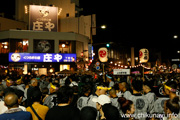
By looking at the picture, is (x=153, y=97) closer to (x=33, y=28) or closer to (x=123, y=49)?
(x=33, y=28)

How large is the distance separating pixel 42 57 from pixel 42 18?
7.19m

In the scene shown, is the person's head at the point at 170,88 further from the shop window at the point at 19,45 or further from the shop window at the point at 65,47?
the shop window at the point at 65,47

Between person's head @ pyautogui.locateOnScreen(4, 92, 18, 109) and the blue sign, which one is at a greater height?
the blue sign

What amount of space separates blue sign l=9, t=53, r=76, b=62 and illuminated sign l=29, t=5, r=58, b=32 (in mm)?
4756

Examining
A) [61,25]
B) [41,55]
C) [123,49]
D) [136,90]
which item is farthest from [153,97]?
[123,49]

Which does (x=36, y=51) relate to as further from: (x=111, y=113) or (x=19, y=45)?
(x=111, y=113)

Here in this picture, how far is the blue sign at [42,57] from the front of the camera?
3331 centimetres

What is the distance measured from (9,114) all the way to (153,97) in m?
4.37

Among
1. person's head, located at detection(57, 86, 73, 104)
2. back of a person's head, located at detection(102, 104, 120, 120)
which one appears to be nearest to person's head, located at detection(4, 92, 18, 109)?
person's head, located at detection(57, 86, 73, 104)

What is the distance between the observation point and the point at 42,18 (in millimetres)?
36562

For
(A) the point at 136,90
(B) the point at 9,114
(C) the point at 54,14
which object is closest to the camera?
(B) the point at 9,114

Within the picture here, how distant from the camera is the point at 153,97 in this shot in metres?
6.43

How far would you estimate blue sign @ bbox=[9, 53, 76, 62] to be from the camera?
109 ft

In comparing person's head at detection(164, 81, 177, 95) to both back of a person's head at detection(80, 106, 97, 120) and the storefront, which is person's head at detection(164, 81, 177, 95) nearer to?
back of a person's head at detection(80, 106, 97, 120)
